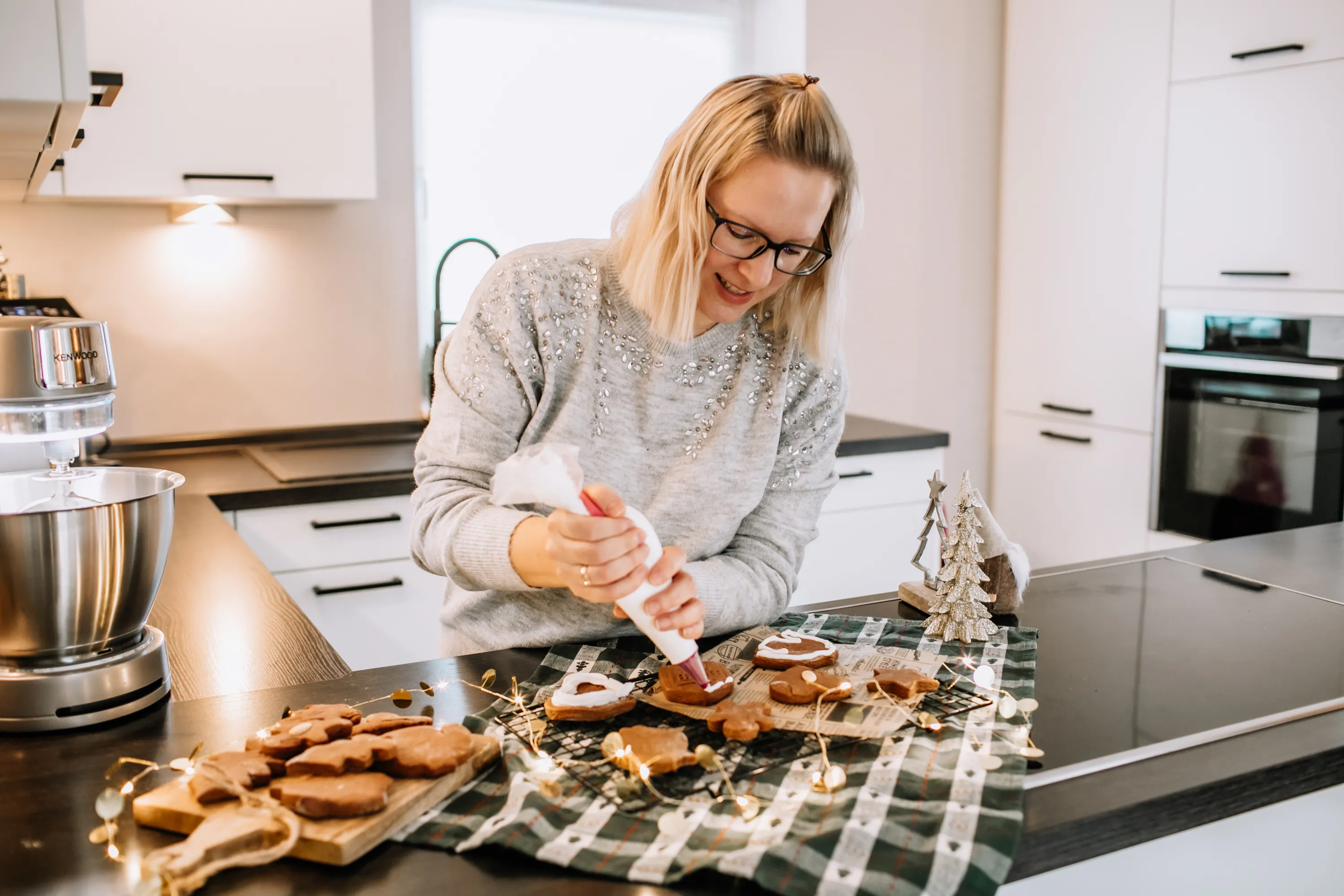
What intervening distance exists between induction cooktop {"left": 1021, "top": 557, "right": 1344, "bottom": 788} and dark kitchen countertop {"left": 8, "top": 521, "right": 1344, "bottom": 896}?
0.01m

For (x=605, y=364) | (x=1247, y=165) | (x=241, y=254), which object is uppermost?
(x=1247, y=165)

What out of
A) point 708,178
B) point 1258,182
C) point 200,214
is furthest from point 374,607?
point 1258,182

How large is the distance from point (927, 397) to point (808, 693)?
8.70ft

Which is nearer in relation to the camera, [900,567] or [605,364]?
[605,364]

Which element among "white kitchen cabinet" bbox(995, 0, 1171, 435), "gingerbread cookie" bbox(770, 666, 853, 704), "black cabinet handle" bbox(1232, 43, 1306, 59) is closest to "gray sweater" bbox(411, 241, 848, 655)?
"gingerbread cookie" bbox(770, 666, 853, 704)

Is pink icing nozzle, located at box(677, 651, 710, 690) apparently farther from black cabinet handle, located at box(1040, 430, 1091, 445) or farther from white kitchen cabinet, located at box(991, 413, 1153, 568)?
black cabinet handle, located at box(1040, 430, 1091, 445)

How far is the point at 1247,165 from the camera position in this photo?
2666 mm

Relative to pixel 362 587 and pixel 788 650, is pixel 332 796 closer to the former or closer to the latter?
pixel 788 650

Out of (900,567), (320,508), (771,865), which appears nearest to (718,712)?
(771,865)

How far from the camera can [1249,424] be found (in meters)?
2.71

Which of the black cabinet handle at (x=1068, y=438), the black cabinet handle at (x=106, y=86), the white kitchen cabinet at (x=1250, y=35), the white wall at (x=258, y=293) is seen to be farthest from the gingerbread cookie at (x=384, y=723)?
the black cabinet handle at (x=1068, y=438)

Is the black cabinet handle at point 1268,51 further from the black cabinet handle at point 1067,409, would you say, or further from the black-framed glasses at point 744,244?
the black-framed glasses at point 744,244

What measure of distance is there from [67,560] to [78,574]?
17 millimetres

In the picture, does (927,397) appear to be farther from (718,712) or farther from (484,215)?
(718,712)
